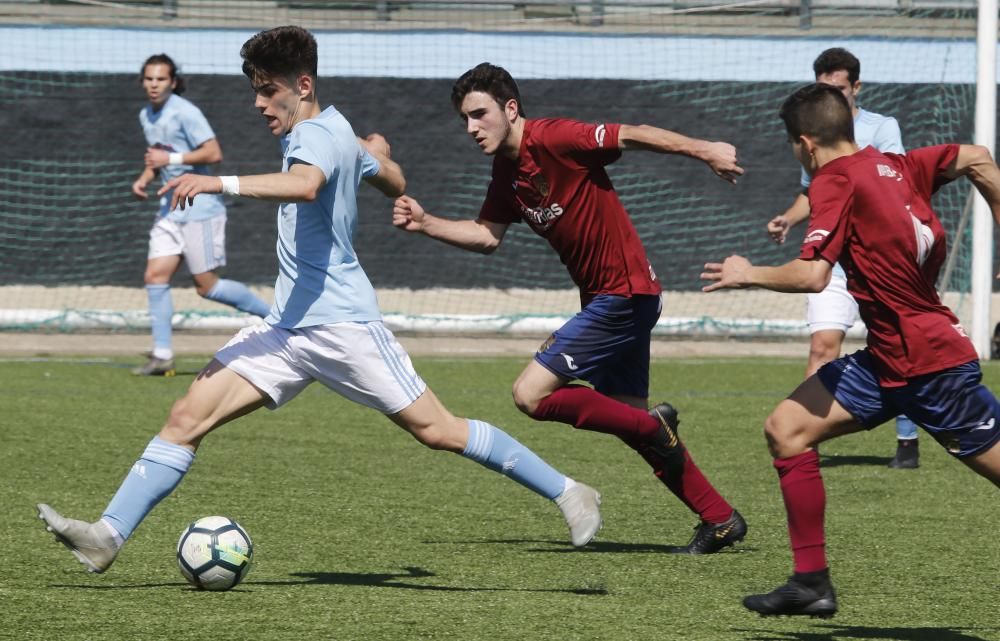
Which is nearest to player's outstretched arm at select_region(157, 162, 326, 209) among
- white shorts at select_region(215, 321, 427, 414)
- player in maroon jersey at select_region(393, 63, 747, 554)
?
white shorts at select_region(215, 321, 427, 414)

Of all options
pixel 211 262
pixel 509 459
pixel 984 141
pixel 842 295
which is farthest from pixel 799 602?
pixel 984 141

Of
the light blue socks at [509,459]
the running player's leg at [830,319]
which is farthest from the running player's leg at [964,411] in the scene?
the running player's leg at [830,319]

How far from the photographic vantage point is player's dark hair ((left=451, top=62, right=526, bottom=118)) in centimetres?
607

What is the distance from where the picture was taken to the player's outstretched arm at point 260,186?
15.6 feet

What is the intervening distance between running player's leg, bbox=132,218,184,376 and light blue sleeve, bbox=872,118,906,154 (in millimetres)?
5208

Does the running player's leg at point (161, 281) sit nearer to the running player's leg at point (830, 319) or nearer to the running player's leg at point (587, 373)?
the running player's leg at point (830, 319)

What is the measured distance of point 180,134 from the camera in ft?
36.5

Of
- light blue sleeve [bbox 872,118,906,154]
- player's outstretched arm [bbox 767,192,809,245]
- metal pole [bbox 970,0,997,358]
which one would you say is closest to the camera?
player's outstretched arm [bbox 767,192,809,245]

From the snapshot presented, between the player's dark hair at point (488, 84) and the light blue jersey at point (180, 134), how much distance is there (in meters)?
5.20

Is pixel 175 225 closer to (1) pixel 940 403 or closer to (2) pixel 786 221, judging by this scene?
(2) pixel 786 221

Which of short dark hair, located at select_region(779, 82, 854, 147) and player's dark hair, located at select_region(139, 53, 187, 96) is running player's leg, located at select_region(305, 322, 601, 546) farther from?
player's dark hair, located at select_region(139, 53, 187, 96)

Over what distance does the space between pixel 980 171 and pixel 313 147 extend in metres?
2.13

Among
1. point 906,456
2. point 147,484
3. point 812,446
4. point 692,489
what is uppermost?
point 812,446

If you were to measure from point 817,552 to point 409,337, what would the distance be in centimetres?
944
